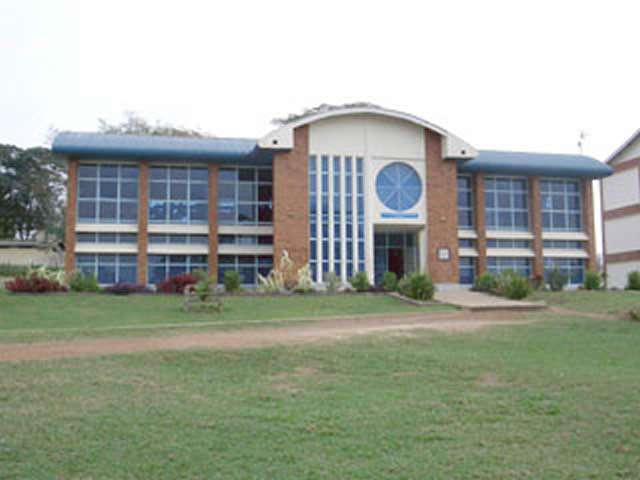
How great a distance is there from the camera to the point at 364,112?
100 feet

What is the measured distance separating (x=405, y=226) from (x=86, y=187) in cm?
1459

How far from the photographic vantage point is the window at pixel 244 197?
3216 centimetres

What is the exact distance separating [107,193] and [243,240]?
6509 mm

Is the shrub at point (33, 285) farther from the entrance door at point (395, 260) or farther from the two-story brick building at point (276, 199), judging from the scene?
the entrance door at point (395, 260)

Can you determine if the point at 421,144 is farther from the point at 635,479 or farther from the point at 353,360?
the point at 635,479

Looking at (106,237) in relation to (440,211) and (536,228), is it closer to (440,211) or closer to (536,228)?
(440,211)

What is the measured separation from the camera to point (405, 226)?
31.5 m

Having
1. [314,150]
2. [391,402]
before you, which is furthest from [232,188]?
[391,402]

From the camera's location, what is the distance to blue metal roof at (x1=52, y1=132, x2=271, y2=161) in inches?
1165

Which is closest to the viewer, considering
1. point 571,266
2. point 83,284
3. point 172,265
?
point 83,284

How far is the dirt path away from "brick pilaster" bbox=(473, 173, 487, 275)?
14.1 m

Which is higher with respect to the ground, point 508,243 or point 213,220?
point 213,220

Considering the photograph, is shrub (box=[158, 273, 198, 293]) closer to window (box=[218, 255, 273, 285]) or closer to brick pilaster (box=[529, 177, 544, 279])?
window (box=[218, 255, 273, 285])

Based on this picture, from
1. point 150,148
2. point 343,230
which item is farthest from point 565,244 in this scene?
point 150,148
